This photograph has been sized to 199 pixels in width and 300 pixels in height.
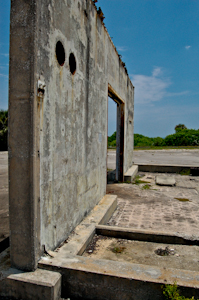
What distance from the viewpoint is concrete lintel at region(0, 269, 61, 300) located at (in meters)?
2.19

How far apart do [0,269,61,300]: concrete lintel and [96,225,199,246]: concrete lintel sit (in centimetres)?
148

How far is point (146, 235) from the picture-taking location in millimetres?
3635

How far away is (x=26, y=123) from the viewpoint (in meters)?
2.27

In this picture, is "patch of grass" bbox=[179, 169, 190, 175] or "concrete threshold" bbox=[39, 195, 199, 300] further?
"patch of grass" bbox=[179, 169, 190, 175]

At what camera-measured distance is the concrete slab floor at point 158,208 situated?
4535 millimetres

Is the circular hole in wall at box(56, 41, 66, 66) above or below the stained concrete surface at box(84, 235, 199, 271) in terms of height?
above

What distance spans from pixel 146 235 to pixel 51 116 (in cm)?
233

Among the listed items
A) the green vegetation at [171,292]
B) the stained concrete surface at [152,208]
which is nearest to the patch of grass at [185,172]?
the stained concrete surface at [152,208]

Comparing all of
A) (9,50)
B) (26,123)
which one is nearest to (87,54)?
(9,50)

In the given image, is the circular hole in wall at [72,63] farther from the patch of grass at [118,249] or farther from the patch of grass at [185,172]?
the patch of grass at [185,172]

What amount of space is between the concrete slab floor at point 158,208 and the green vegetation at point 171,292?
4.94 feet

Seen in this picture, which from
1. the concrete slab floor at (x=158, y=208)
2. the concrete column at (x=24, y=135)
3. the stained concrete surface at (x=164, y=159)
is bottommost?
the concrete slab floor at (x=158, y=208)

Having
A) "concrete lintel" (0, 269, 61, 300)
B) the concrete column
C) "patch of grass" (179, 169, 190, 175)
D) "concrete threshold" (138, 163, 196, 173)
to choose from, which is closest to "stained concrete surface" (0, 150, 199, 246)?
"concrete lintel" (0, 269, 61, 300)

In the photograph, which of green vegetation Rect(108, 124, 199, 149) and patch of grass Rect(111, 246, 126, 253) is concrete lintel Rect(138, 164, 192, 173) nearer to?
patch of grass Rect(111, 246, 126, 253)
